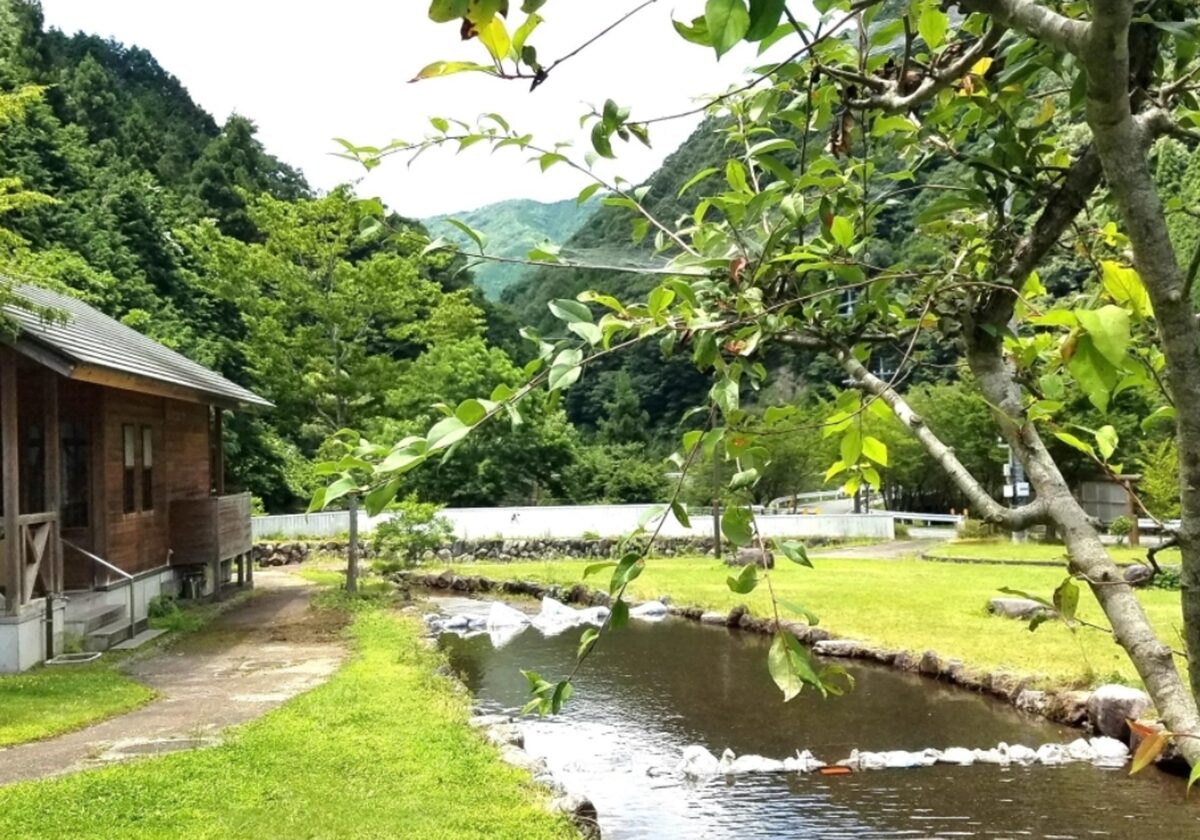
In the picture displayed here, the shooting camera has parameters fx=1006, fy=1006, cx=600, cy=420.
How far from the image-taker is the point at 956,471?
52.2 inches

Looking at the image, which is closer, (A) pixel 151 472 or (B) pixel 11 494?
(B) pixel 11 494

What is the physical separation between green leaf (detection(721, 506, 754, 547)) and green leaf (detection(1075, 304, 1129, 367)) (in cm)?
44

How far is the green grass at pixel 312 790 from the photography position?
215 inches

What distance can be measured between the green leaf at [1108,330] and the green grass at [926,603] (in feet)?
21.2

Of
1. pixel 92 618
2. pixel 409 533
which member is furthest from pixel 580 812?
pixel 409 533

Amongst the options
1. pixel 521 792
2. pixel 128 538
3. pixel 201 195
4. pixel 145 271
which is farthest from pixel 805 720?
pixel 201 195

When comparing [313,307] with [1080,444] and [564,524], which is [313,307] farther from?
[1080,444]

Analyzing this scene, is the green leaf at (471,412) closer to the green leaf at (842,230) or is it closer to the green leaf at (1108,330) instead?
the green leaf at (1108,330)

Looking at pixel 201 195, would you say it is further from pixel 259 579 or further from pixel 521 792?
pixel 521 792

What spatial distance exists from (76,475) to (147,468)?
2086mm

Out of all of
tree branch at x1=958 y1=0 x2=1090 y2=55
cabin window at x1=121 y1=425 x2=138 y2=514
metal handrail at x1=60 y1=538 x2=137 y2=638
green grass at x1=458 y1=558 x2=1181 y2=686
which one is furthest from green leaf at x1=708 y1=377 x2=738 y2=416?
cabin window at x1=121 y1=425 x2=138 y2=514

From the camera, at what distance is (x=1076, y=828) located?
6473 mm

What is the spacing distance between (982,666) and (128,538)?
10.8 metres

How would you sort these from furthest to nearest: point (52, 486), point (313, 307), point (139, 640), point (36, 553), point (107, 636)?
point (313, 307), point (139, 640), point (107, 636), point (52, 486), point (36, 553)
